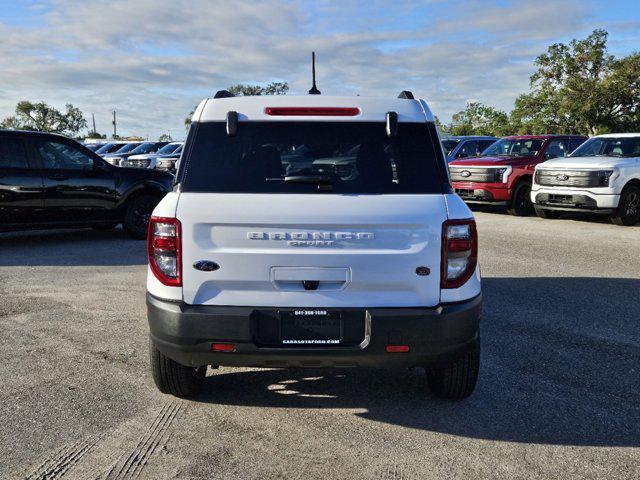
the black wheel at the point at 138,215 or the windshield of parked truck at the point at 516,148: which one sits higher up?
the windshield of parked truck at the point at 516,148

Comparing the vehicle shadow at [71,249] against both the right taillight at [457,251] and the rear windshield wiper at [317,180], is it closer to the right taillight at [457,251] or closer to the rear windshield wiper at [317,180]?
the rear windshield wiper at [317,180]

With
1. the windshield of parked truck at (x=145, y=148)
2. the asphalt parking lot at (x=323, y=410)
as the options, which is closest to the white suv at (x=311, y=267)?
the asphalt parking lot at (x=323, y=410)

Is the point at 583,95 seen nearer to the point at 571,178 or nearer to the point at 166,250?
the point at 571,178

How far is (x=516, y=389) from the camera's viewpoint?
4.43m

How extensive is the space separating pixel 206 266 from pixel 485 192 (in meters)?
12.7

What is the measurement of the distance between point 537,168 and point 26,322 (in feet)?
36.6

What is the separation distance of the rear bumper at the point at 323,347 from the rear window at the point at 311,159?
66 centimetres

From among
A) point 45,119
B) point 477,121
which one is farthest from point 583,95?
point 45,119

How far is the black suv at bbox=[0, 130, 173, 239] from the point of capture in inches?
416

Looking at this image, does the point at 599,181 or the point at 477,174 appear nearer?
the point at 599,181

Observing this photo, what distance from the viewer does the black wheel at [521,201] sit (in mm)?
15500

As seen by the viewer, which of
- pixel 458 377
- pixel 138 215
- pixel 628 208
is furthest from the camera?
pixel 628 208

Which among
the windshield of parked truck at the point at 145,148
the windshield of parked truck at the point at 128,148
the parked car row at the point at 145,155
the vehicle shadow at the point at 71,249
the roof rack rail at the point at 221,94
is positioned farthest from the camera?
the windshield of parked truck at the point at 128,148

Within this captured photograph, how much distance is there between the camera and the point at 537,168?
14.3 meters
